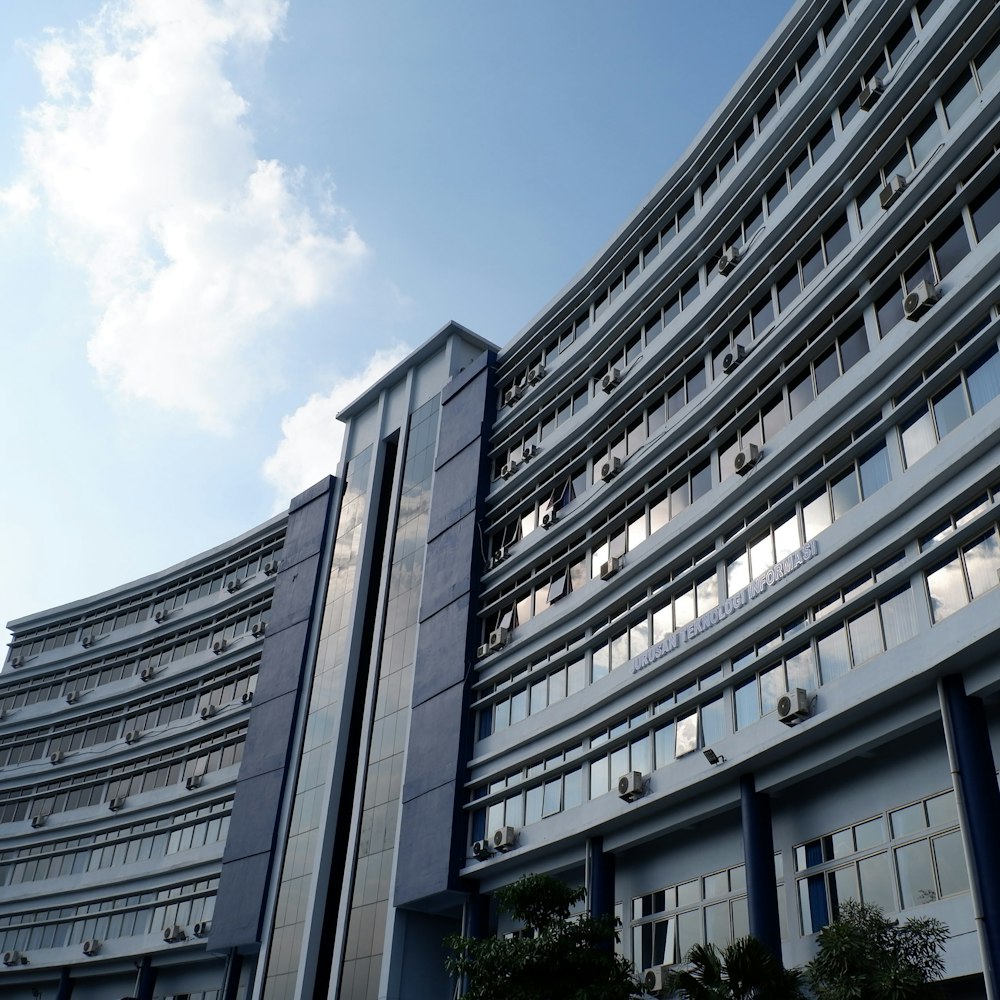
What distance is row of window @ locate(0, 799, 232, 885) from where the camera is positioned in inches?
1878

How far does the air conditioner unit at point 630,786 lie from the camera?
26781 millimetres

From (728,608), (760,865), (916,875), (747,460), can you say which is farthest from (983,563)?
(760,865)

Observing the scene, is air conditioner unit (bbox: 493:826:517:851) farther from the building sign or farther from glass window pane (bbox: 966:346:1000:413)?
glass window pane (bbox: 966:346:1000:413)

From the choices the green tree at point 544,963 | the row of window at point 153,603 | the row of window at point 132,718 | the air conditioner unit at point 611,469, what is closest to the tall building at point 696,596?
Answer: the air conditioner unit at point 611,469

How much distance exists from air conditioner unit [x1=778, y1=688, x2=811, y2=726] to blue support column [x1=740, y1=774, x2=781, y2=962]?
96.3 inches

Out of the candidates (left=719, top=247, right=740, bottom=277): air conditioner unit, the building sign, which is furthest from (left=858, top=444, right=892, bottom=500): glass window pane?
(left=719, top=247, right=740, bottom=277): air conditioner unit

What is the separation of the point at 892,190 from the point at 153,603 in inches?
1867

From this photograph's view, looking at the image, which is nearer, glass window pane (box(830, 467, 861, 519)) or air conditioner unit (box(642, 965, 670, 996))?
glass window pane (box(830, 467, 861, 519))

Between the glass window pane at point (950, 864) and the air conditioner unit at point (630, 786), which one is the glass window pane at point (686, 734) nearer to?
the air conditioner unit at point (630, 786)

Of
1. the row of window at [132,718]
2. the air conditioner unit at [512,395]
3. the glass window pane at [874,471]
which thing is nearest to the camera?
the glass window pane at [874,471]

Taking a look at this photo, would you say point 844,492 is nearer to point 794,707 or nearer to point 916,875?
point 794,707

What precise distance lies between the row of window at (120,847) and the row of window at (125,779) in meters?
1.82

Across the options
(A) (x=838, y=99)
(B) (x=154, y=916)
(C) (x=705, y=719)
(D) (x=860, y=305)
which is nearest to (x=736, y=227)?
(A) (x=838, y=99)

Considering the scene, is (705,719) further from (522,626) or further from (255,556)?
(255,556)
